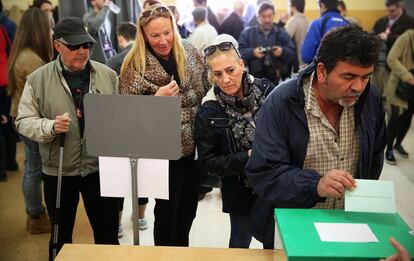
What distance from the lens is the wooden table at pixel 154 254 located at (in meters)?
1.40

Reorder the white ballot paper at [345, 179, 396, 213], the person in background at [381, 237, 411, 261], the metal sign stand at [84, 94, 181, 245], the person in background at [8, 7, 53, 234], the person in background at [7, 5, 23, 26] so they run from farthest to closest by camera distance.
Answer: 1. the person in background at [7, 5, 23, 26]
2. the person in background at [8, 7, 53, 234]
3. the metal sign stand at [84, 94, 181, 245]
4. the white ballot paper at [345, 179, 396, 213]
5. the person in background at [381, 237, 411, 261]

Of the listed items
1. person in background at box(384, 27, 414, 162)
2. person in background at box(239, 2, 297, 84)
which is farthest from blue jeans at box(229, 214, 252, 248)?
person in background at box(384, 27, 414, 162)

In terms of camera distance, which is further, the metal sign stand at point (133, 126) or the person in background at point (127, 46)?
the person in background at point (127, 46)

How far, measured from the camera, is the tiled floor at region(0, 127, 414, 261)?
2.71 metres

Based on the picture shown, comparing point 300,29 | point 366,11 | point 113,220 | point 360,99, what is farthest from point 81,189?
point 366,11

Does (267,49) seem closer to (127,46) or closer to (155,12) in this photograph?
(127,46)

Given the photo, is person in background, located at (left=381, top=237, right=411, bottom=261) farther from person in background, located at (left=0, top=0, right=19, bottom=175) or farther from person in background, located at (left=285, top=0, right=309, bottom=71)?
person in background, located at (left=285, top=0, right=309, bottom=71)

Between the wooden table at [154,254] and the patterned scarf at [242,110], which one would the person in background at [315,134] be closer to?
the wooden table at [154,254]

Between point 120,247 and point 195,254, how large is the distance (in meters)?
0.27

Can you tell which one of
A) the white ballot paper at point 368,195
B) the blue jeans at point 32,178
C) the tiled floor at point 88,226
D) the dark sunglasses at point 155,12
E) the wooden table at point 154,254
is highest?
the dark sunglasses at point 155,12

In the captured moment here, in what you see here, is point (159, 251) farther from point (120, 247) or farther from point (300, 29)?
point (300, 29)

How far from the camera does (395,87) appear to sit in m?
4.10

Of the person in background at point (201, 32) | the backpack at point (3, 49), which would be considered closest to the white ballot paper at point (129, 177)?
the person in background at point (201, 32)

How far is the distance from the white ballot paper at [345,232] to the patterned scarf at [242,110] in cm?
69
